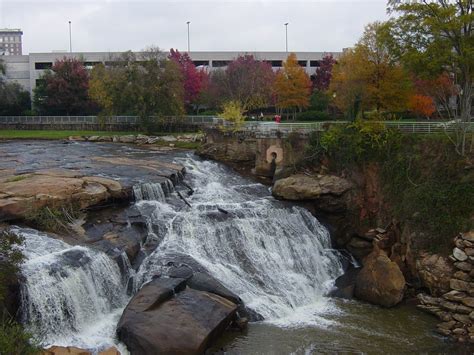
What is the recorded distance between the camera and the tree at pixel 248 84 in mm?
47094

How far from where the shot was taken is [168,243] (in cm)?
1983

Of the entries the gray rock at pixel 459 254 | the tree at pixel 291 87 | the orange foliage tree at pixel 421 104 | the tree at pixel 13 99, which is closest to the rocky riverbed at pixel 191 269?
the gray rock at pixel 459 254

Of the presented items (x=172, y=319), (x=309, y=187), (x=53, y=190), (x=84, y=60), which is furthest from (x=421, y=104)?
(x=84, y=60)

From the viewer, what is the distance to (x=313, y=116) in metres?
49.2

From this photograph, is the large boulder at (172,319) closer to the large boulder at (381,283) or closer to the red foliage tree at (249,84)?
the large boulder at (381,283)

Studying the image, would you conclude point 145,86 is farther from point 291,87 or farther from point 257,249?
point 257,249

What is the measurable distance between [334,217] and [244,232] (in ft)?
19.0

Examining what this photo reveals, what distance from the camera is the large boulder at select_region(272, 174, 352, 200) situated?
24781 millimetres

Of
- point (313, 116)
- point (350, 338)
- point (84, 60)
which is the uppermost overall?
point (84, 60)

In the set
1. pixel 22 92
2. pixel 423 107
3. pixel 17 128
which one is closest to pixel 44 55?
pixel 22 92

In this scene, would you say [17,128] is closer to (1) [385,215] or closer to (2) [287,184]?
(2) [287,184]

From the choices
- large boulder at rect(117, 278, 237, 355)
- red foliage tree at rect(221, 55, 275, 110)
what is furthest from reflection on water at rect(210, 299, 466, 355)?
red foliage tree at rect(221, 55, 275, 110)

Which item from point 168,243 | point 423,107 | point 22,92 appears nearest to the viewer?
point 168,243

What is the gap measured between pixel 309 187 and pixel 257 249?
5.57 metres
